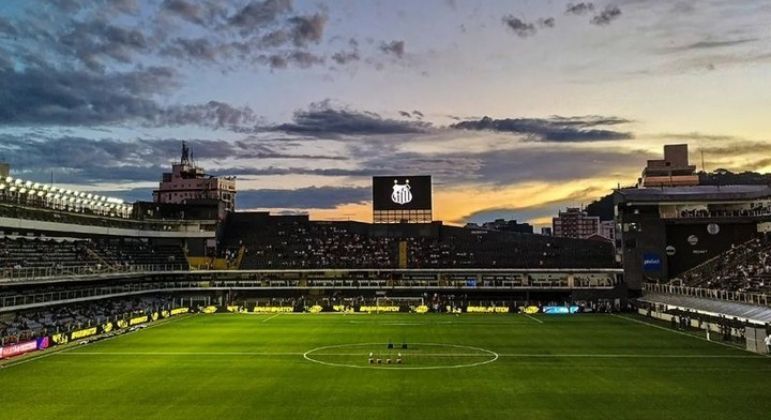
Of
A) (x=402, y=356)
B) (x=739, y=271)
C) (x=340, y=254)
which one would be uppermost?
(x=340, y=254)

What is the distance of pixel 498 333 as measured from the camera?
5953cm

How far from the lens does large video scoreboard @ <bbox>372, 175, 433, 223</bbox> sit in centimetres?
10232

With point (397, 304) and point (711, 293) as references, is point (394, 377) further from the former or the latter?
point (397, 304)

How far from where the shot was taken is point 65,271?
6350 centimetres

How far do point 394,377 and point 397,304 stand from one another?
4983 centimetres

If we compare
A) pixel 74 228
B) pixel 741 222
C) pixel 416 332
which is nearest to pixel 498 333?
pixel 416 332

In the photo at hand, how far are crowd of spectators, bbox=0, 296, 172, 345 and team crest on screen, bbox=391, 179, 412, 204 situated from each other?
1495 inches

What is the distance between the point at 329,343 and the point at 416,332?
10559mm

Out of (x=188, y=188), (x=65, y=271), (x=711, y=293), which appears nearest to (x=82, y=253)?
(x=65, y=271)

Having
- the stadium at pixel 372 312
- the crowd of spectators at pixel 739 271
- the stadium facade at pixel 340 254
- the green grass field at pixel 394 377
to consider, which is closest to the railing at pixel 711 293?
the stadium at pixel 372 312

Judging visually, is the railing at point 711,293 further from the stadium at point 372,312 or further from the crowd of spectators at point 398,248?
the crowd of spectators at point 398,248

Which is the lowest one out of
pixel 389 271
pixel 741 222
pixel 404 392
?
pixel 404 392

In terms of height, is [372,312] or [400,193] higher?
[400,193]

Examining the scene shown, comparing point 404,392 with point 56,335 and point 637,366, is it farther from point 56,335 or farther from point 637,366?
point 56,335
